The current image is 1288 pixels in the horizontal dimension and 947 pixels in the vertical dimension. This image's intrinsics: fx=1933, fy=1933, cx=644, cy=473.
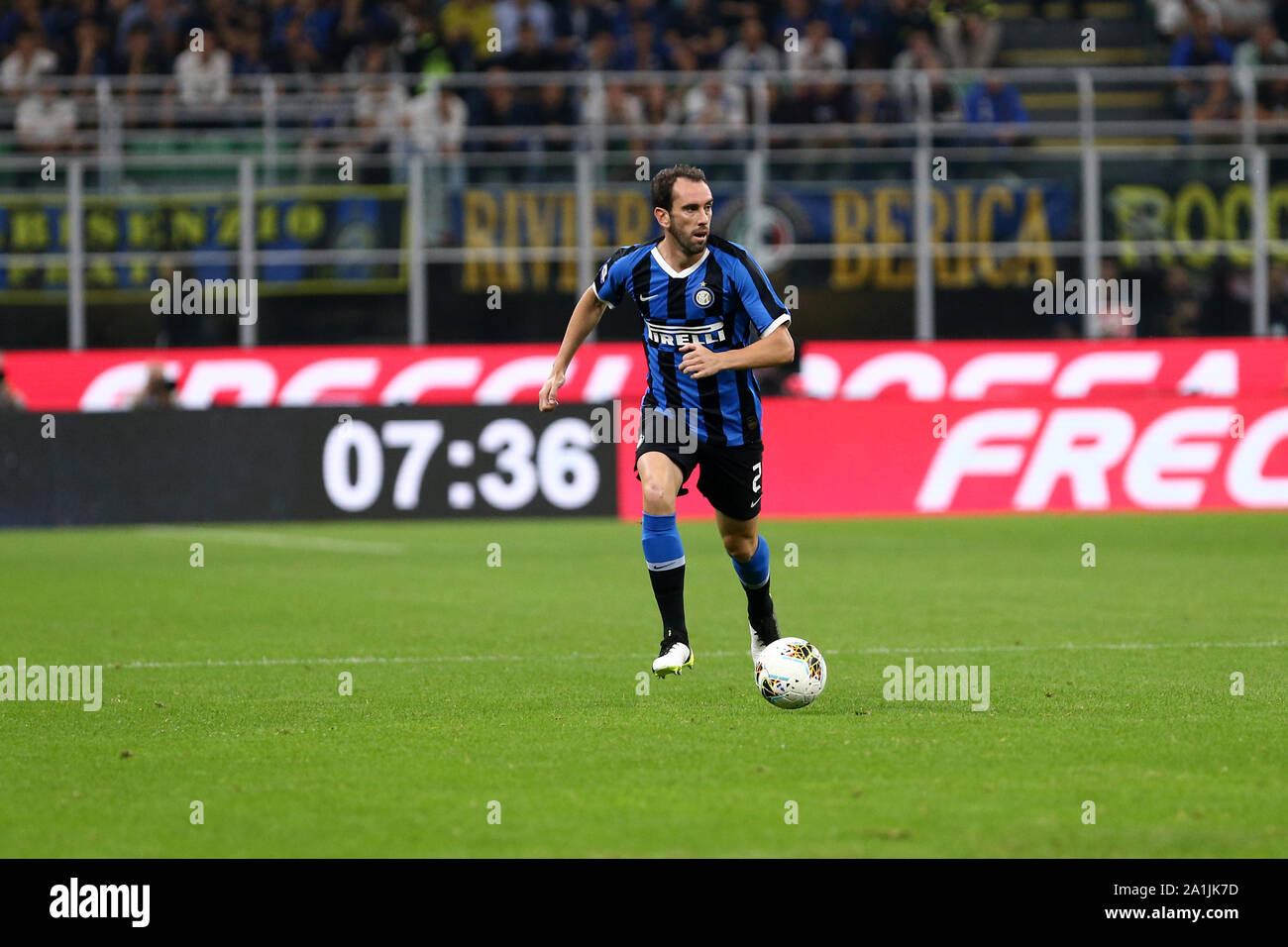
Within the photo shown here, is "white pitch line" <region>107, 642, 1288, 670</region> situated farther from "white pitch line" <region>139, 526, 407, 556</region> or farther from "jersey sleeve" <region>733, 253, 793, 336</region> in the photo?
"white pitch line" <region>139, 526, 407, 556</region>

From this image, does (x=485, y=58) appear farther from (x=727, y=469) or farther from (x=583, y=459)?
(x=727, y=469)

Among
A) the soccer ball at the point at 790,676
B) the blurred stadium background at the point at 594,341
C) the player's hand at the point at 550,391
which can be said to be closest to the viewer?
the soccer ball at the point at 790,676

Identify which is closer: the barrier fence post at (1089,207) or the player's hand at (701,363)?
the player's hand at (701,363)

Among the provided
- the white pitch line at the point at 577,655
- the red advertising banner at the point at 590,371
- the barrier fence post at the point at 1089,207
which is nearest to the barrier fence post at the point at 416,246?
the red advertising banner at the point at 590,371

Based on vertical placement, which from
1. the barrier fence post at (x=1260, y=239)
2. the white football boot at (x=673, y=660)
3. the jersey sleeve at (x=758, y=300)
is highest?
the barrier fence post at (x=1260, y=239)

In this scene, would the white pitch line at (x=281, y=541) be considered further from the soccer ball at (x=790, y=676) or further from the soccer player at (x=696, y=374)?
the soccer ball at (x=790, y=676)

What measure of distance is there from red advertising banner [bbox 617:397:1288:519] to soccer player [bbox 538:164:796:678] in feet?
34.0

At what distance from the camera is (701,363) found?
8031 mm

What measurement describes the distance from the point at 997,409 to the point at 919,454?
0.92m

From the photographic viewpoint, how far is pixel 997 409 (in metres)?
18.7

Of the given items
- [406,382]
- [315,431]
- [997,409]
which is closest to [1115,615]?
[997,409]

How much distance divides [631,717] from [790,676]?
637 mm

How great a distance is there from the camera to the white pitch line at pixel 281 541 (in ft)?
54.7

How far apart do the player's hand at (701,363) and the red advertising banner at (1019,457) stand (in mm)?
10775
